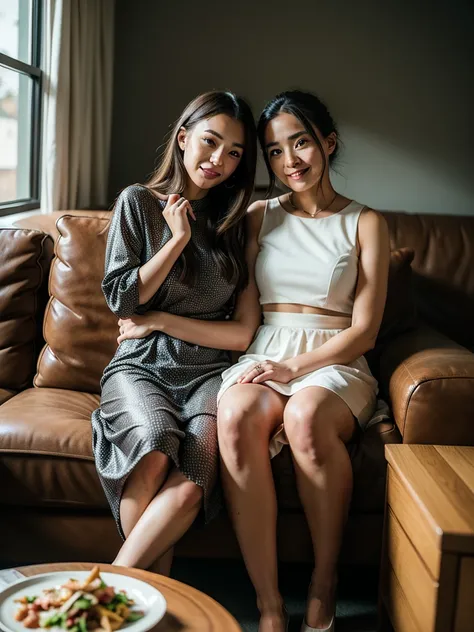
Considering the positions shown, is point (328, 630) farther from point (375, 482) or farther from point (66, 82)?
point (66, 82)

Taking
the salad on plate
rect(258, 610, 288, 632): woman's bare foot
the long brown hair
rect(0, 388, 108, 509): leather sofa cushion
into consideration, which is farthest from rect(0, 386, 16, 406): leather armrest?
the salad on plate

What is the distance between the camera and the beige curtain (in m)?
2.77

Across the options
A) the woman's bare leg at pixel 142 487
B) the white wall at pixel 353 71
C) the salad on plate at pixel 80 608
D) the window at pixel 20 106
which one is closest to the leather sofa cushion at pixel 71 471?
the woman's bare leg at pixel 142 487

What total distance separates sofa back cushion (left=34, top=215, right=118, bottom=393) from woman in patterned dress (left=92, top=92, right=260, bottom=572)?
15 centimetres

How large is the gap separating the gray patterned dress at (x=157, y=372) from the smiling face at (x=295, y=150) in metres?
0.24

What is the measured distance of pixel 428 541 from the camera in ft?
4.64

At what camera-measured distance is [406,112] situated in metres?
3.17

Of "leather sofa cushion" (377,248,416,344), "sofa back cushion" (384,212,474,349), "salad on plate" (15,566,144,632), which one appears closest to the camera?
"salad on plate" (15,566,144,632)

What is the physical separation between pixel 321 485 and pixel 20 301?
43.2 inches

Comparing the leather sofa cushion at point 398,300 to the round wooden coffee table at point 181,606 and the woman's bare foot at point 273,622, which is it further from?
the round wooden coffee table at point 181,606

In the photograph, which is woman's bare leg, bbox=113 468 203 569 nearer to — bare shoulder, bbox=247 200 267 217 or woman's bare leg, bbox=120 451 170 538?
woman's bare leg, bbox=120 451 170 538

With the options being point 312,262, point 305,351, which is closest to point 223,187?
point 312,262

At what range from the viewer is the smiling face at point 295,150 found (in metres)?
2.08

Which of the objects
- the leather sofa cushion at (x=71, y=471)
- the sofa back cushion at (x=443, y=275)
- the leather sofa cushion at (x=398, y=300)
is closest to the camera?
the leather sofa cushion at (x=71, y=471)
